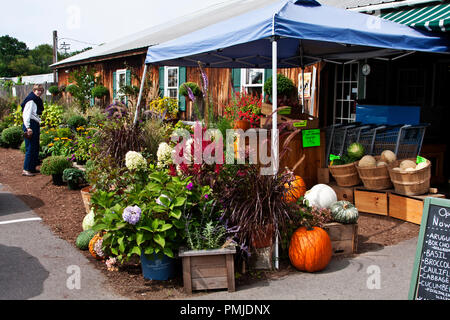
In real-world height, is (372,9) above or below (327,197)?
above

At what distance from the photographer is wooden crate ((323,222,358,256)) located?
4.77 meters

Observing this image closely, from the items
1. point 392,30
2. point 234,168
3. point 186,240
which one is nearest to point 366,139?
point 392,30

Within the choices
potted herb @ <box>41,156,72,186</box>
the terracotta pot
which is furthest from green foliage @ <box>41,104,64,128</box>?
the terracotta pot

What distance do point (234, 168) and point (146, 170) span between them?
1.16 metres

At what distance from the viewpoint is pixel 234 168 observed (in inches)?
174

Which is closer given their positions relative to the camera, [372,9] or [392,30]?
[392,30]

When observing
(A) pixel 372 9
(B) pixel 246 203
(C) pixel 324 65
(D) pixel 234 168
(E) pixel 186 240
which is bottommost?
(E) pixel 186 240

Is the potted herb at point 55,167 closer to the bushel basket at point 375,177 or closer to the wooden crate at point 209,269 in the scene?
the wooden crate at point 209,269

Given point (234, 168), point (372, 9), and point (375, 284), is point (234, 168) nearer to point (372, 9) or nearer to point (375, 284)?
point (375, 284)

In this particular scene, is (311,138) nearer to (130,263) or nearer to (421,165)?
(421,165)

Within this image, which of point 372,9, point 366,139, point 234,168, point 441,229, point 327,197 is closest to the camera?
point 441,229

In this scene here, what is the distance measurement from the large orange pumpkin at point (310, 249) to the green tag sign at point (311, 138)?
263 cm

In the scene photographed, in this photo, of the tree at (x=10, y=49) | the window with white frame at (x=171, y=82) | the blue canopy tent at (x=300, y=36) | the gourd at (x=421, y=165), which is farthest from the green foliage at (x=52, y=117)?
the tree at (x=10, y=49)

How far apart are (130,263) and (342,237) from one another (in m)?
2.29
